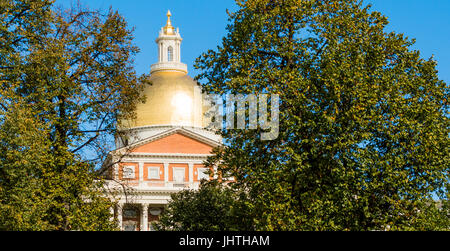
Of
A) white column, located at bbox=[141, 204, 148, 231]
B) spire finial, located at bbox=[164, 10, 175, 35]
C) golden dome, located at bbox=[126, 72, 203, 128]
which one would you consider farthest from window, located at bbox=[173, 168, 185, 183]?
spire finial, located at bbox=[164, 10, 175, 35]

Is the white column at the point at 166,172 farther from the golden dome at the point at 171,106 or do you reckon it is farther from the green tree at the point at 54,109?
the green tree at the point at 54,109

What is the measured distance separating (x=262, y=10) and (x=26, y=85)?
30.1 ft

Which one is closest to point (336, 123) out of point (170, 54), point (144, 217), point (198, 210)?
point (198, 210)

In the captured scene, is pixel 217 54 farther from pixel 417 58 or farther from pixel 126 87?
pixel 417 58

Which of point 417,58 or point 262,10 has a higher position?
point 262,10

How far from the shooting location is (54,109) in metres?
28.3

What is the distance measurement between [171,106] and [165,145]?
8.21 meters

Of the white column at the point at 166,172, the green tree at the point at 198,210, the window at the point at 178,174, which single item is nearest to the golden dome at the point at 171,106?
the white column at the point at 166,172

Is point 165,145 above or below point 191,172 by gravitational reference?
above

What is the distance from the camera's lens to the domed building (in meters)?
78.4

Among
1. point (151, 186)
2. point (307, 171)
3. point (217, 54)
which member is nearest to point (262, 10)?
point (217, 54)

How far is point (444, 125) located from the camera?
24.8 metres

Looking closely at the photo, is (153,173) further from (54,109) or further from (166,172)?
(54,109)

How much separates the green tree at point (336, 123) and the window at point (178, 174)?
56.8m
